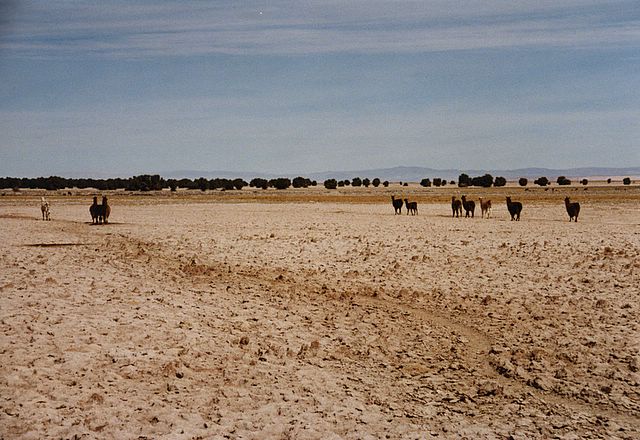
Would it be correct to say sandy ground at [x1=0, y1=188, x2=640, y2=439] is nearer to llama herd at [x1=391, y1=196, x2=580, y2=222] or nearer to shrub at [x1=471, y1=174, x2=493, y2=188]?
llama herd at [x1=391, y1=196, x2=580, y2=222]

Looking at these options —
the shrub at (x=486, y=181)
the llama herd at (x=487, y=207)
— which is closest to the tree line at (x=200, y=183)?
the shrub at (x=486, y=181)

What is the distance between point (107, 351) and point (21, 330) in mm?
1713

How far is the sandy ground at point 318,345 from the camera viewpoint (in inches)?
283

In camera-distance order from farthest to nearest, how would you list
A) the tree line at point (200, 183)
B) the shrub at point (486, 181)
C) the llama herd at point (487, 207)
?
the shrub at point (486, 181), the tree line at point (200, 183), the llama herd at point (487, 207)

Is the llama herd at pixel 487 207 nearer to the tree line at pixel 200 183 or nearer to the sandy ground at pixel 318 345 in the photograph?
the sandy ground at pixel 318 345

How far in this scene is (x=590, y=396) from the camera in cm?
811

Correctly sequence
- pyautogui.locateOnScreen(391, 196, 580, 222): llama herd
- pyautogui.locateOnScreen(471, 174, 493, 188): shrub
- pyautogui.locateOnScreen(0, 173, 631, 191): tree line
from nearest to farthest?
pyautogui.locateOnScreen(391, 196, 580, 222): llama herd < pyautogui.locateOnScreen(0, 173, 631, 191): tree line < pyautogui.locateOnScreen(471, 174, 493, 188): shrub

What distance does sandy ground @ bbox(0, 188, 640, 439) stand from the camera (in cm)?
718

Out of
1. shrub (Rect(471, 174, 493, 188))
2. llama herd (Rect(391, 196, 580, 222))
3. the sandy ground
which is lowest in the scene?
the sandy ground

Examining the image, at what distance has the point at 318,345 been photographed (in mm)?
10125

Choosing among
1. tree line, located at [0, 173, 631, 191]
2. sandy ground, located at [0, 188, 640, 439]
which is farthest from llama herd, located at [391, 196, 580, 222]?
tree line, located at [0, 173, 631, 191]

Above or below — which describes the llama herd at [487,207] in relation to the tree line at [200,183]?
below

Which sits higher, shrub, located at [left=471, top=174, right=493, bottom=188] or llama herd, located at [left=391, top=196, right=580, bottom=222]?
shrub, located at [left=471, top=174, right=493, bottom=188]

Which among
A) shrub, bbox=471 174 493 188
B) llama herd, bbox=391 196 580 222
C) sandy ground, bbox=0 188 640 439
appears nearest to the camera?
sandy ground, bbox=0 188 640 439
